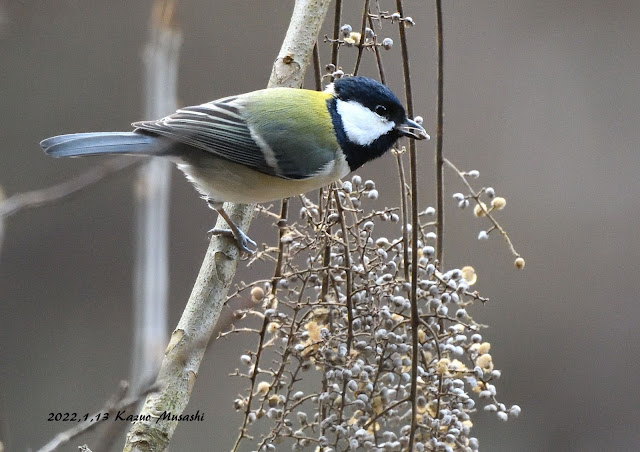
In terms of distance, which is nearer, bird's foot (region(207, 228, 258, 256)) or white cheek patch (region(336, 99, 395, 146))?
bird's foot (region(207, 228, 258, 256))

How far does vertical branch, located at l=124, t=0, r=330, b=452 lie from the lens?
1348 millimetres

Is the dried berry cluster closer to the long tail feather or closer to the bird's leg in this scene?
the bird's leg

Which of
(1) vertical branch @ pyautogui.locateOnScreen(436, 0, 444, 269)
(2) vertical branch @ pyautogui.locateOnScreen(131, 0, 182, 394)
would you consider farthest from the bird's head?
(2) vertical branch @ pyautogui.locateOnScreen(131, 0, 182, 394)

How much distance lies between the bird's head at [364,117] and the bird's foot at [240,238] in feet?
1.26

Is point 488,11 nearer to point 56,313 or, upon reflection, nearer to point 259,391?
point 56,313

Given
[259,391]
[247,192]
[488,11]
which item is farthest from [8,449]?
[488,11]

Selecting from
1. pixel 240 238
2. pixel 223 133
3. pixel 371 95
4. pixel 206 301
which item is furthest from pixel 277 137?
pixel 206 301

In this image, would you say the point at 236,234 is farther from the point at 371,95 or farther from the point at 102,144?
the point at 371,95

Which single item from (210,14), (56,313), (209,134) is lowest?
(56,313)

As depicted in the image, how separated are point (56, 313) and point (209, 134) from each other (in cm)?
224

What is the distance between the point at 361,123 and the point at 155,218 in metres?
0.89

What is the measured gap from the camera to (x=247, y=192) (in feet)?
5.90

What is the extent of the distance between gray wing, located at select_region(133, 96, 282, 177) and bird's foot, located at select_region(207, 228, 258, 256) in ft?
0.70

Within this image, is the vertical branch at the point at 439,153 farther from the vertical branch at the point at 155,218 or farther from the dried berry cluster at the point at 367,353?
the vertical branch at the point at 155,218
